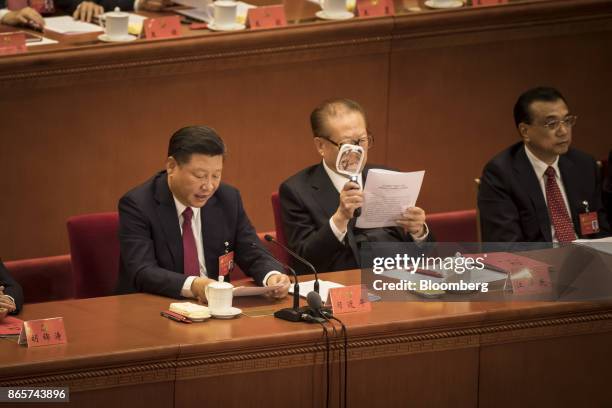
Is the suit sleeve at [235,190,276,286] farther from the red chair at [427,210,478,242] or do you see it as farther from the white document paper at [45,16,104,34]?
the white document paper at [45,16,104,34]

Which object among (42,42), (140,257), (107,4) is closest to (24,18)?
(42,42)

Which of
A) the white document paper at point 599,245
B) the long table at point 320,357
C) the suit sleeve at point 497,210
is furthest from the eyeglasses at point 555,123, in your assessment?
the long table at point 320,357

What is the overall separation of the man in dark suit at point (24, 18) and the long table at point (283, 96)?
1.36ft

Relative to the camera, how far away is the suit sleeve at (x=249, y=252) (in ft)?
14.8

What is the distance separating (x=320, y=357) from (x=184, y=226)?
2.92 ft

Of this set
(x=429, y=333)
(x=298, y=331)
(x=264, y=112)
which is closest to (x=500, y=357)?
(x=429, y=333)

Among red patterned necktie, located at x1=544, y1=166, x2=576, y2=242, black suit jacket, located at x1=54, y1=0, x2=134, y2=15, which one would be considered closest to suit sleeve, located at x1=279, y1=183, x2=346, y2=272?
red patterned necktie, located at x1=544, y1=166, x2=576, y2=242

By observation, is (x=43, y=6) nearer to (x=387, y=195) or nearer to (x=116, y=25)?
(x=116, y=25)

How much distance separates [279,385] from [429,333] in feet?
1.71

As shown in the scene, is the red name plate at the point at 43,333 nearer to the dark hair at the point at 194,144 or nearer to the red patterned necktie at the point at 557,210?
the dark hair at the point at 194,144

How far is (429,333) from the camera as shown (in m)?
3.98

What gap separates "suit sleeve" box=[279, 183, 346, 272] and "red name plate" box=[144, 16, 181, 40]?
1214 mm

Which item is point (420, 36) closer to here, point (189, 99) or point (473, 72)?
point (473, 72)

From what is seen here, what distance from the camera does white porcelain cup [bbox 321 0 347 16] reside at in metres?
6.10
